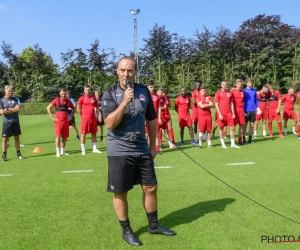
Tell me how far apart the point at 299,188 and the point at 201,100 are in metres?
5.68

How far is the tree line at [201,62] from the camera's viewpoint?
148 feet

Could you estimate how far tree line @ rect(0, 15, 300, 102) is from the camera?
44969mm

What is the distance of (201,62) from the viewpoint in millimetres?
46281

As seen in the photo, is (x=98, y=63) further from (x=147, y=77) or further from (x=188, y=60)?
(x=188, y=60)

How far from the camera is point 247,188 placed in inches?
248

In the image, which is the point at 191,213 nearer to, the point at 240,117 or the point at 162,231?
the point at 162,231

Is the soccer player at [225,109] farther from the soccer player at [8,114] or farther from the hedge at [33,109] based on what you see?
the hedge at [33,109]

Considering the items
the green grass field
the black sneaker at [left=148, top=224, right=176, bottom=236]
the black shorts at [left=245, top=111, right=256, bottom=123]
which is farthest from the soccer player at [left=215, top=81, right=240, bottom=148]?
the black sneaker at [left=148, top=224, right=176, bottom=236]

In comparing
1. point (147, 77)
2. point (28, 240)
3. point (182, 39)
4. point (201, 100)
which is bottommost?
point (28, 240)

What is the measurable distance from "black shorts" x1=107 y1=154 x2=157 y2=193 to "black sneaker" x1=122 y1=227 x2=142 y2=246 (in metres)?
0.53

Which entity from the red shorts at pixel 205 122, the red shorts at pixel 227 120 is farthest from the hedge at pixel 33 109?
the red shorts at pixel 227 120

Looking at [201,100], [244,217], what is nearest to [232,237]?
[244,217]

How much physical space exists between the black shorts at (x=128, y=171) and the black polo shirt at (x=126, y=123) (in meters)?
0.07

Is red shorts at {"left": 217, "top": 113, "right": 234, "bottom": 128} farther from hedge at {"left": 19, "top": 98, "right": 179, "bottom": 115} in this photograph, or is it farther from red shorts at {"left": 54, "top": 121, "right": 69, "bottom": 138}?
hedge at {"left": 19, "top": 98, "right": 179, "bottom": 115}
